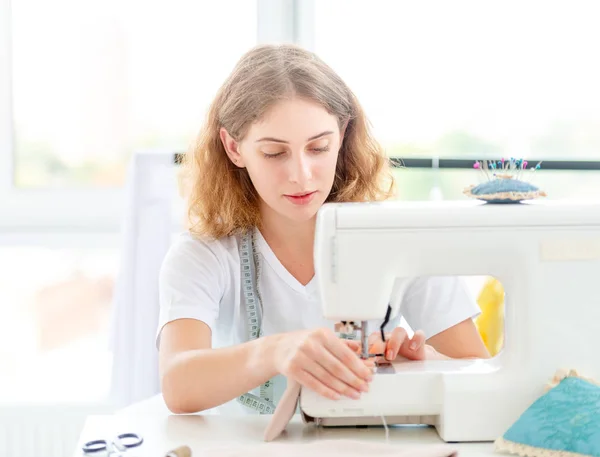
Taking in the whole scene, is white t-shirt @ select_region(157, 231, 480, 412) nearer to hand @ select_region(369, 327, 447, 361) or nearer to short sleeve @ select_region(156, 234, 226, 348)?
short sleeve @ select_region(156, 234, 226, 348)

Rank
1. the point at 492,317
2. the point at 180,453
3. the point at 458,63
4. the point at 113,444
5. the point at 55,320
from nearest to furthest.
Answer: the point at 180,453, the point at 113,444, the point at 492,317, the point at 458,63, the point at 55,320

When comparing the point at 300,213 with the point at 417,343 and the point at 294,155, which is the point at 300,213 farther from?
the point at 417,343

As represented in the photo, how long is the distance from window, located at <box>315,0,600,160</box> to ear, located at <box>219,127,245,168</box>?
113cm

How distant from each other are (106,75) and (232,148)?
1190 mm

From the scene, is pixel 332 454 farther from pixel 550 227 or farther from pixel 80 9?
pixel 80 9

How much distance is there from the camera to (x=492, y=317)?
1808 mm

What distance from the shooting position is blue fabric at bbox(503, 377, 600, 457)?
1100 mm

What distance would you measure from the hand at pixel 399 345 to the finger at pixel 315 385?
146mm

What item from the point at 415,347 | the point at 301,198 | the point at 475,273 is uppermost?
the point at 301,198

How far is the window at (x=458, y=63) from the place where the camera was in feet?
8.80

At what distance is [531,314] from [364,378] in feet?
0.90

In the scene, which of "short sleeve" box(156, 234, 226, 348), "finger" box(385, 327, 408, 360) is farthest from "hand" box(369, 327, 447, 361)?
"short sleeve" box(156, 234, 226, 348)

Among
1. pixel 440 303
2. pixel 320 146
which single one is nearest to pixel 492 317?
pixel 440 303

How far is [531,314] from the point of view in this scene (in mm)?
1228
